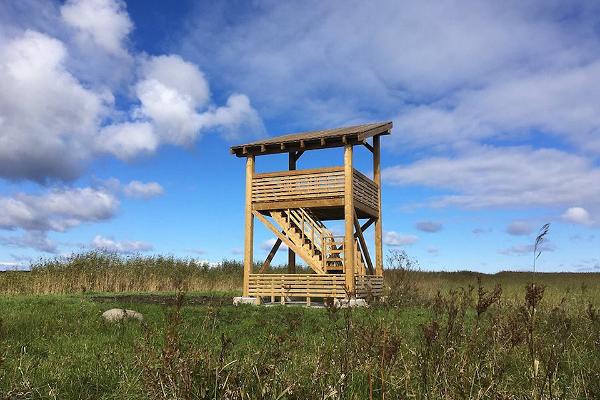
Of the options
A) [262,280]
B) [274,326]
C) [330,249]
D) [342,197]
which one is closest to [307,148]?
[342,197]

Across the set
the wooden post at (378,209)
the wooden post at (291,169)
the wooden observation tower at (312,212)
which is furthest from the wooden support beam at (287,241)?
the wooden post at (378,209)

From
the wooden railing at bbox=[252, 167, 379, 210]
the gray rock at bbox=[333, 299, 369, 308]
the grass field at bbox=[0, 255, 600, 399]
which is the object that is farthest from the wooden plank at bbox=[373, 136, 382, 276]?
the gray rock at bbox=[333, 299, 369, 308]

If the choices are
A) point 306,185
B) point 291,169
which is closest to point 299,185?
point 306,185

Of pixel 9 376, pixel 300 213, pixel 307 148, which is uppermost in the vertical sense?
pixel 307 148

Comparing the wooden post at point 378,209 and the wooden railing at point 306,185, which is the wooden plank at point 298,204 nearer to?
the wooden railing at point 306,185

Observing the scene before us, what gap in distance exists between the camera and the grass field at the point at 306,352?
11.6 ft

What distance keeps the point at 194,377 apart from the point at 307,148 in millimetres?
16570

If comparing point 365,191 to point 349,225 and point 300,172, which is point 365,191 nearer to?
point 349,225

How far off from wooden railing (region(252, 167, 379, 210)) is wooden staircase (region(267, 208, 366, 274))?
709 millimetres

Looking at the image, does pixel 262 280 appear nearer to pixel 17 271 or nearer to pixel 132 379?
pixel 17 271

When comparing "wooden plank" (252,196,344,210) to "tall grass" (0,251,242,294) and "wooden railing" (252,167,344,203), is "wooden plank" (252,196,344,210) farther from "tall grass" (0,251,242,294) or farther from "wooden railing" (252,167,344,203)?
"tall grass" (0,251,242,294)

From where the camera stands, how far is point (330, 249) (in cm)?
1959

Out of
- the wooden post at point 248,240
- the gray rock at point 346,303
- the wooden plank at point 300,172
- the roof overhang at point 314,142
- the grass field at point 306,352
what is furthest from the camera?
the wooden post at point 248,240

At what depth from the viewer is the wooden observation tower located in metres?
18.9
